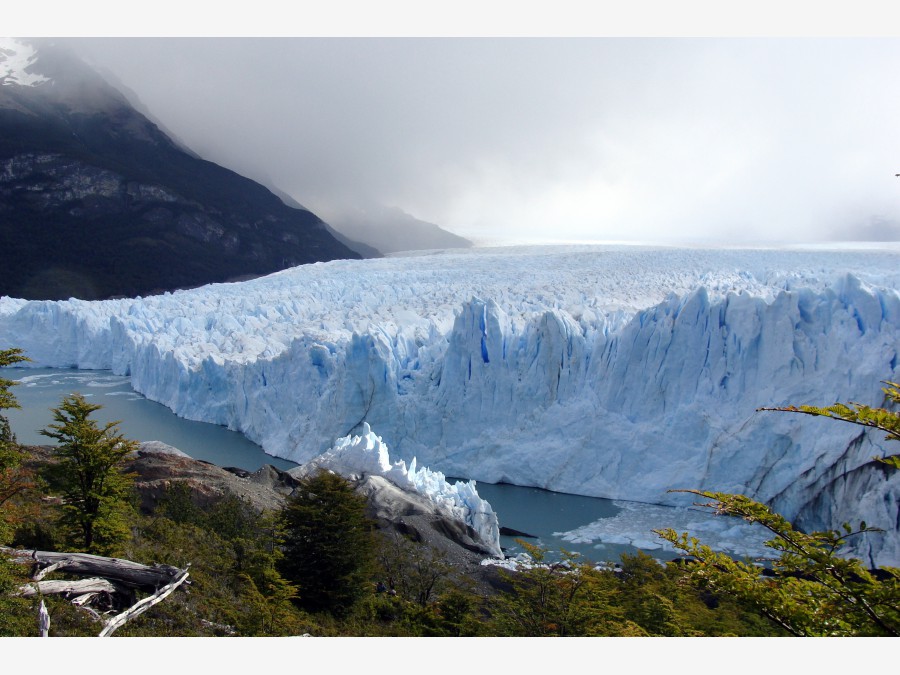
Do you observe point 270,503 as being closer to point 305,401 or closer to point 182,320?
point 305,401

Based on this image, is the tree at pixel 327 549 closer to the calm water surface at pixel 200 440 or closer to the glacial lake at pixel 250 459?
the glacial lake at pixel 250 459

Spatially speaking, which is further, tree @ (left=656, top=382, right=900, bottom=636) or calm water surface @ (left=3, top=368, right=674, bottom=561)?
calm water surface @ (left=3, top=368, right=674, bottom=561)

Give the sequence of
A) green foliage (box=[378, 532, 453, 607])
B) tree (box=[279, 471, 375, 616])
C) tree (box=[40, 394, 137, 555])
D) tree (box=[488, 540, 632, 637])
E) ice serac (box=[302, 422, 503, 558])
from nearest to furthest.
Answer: tree (box=[488, 540, 632, 637]) → tree (box=[40, 394, 137, 555]) → tree (box=[279, 471, 375, 616]) → green foliage (box=[378, 532, 453, 607]) → ice serac (box=[302, 422, 503, 558])

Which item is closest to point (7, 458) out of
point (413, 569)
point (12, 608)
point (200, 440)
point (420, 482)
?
point (12, 608)

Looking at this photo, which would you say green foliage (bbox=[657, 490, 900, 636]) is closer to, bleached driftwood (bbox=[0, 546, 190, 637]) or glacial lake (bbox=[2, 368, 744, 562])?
bleached driftwood (bbox=[0, 546, 190, 637])

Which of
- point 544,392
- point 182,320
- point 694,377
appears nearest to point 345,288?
point 182,320

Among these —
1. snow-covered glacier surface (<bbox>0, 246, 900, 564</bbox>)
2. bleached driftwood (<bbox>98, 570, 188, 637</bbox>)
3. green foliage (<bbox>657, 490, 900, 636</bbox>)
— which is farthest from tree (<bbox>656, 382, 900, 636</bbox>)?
snow-covered glacier surface (<bbox>0, 246, 900, 564</bbox>)

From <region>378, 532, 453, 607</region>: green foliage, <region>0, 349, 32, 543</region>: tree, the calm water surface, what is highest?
<region>0, 349, 32, 543</region>: tree
